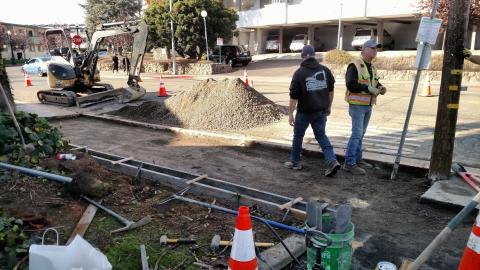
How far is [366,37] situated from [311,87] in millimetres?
29903

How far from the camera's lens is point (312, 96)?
5.94 meters

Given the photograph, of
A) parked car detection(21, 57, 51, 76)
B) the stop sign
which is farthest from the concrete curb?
parked car detection(21, 57, 51, 76)

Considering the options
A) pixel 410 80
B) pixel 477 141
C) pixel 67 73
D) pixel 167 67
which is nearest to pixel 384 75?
pixel 410 80

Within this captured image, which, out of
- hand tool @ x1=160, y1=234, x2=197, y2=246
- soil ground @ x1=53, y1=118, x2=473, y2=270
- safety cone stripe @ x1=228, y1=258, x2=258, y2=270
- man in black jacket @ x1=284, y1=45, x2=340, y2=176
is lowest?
soil ground @ x1=53, y1=118, x2=473, y2=270

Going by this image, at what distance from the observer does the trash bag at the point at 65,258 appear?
8.92 feet

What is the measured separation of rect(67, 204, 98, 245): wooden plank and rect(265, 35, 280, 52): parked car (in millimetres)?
38831

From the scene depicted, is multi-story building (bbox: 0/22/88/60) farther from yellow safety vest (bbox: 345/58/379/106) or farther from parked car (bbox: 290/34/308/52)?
yellow safety vest (bbox: 345/58/379/106)

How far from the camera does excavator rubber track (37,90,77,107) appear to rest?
14.1m

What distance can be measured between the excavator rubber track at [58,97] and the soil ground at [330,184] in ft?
15.3

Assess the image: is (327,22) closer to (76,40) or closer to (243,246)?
(76,40)

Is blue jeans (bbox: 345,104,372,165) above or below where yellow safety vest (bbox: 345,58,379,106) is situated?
below

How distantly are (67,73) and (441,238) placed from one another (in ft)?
47.8

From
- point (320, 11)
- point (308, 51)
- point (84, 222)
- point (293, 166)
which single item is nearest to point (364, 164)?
point (293, 166)

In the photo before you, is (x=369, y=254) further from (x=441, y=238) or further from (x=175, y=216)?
(x=175, y=216)
